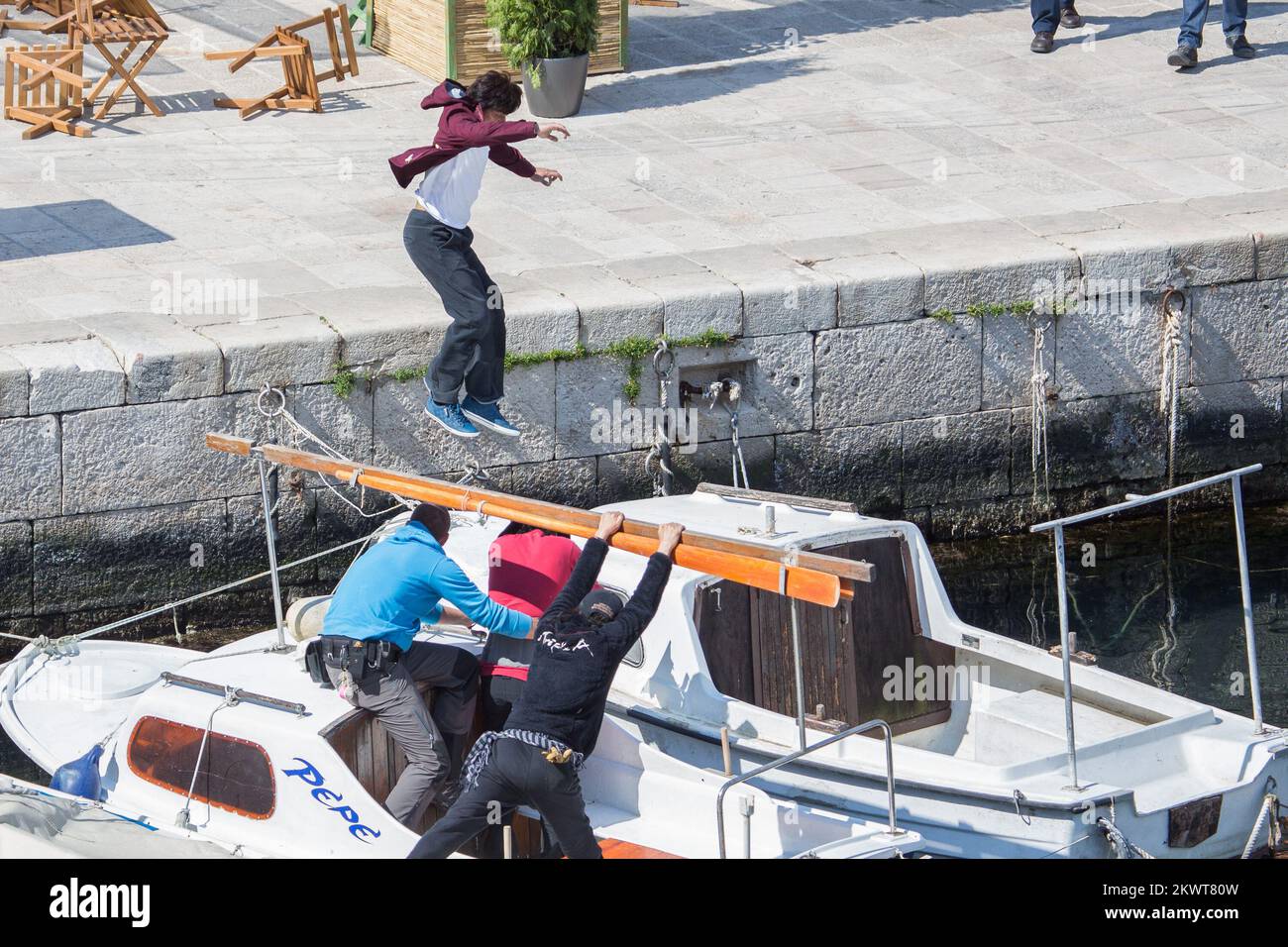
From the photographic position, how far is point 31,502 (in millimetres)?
9992

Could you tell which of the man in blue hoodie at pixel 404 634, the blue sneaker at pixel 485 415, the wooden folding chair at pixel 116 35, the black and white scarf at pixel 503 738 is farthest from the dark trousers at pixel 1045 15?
the black and white scarf at pixel 503 738

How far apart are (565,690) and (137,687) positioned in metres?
2.91

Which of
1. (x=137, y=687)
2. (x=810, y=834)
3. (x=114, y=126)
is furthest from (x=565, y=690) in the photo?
(x=114, y=126)

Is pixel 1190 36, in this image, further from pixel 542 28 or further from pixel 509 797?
pixel 509 797

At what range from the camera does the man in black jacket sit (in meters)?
6.72

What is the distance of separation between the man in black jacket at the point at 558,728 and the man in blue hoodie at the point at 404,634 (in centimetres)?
39

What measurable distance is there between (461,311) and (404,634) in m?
3.01

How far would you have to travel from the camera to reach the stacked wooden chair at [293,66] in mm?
14648

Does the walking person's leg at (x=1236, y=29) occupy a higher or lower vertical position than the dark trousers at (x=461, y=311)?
higher

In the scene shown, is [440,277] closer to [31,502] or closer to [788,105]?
[31,502]

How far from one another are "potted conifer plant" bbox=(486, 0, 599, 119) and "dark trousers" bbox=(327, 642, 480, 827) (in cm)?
780

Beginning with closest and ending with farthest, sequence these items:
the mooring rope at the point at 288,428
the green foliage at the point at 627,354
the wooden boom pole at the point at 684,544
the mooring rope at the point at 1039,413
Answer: the wooden boom pole at the point at 684,544 < the mooring rope at the point at 288,428 < the green foliage at the point at 627,354 < the mooring rope at the point at 1039,413

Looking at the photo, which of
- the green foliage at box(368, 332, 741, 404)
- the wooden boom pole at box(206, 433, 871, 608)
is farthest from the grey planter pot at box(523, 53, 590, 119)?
the wooden boom pole at box(206, 433, 871, 608)

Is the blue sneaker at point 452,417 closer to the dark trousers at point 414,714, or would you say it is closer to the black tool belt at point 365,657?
the dark trousers at point 414,714
